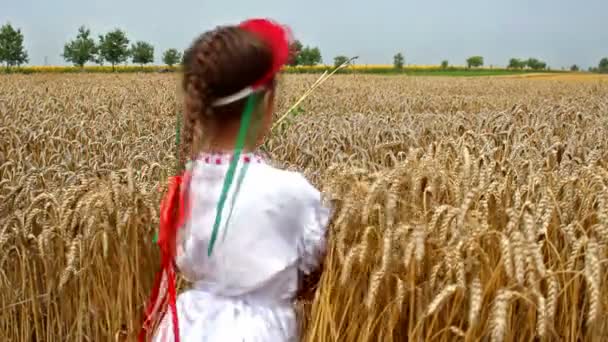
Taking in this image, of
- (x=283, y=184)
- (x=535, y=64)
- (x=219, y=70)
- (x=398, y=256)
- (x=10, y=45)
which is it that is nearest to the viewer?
(x=219, y=70)

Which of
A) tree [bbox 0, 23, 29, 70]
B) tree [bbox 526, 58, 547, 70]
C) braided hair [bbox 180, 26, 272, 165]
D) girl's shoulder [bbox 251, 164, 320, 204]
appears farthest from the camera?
tree [bbox 526, 58, 547, 70]

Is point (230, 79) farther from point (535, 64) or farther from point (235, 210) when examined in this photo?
point (535, 64)

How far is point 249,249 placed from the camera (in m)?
1.94

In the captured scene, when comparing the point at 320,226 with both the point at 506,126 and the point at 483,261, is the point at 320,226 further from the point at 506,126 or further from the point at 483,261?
the point at 506,126

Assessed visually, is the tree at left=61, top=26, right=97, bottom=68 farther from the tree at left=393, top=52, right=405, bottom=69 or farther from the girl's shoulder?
the girl's shoulder

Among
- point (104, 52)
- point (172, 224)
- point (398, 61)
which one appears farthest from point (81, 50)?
point (172, 224)

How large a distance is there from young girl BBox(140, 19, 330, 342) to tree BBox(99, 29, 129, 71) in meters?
74.6

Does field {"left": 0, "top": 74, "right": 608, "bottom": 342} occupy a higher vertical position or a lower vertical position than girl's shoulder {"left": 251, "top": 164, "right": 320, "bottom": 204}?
lower

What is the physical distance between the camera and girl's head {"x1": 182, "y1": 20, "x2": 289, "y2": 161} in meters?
1.79

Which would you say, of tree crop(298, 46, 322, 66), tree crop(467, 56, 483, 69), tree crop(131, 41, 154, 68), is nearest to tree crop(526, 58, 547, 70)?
tree crop(467, 56, 483, 69)

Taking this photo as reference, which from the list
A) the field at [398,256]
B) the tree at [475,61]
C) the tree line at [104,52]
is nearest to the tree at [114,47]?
the tree line at [104,52]

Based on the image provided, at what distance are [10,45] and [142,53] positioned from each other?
540 inches

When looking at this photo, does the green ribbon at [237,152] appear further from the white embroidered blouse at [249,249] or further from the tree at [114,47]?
the tree at [114,47]

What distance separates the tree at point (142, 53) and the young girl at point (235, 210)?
78045mm
